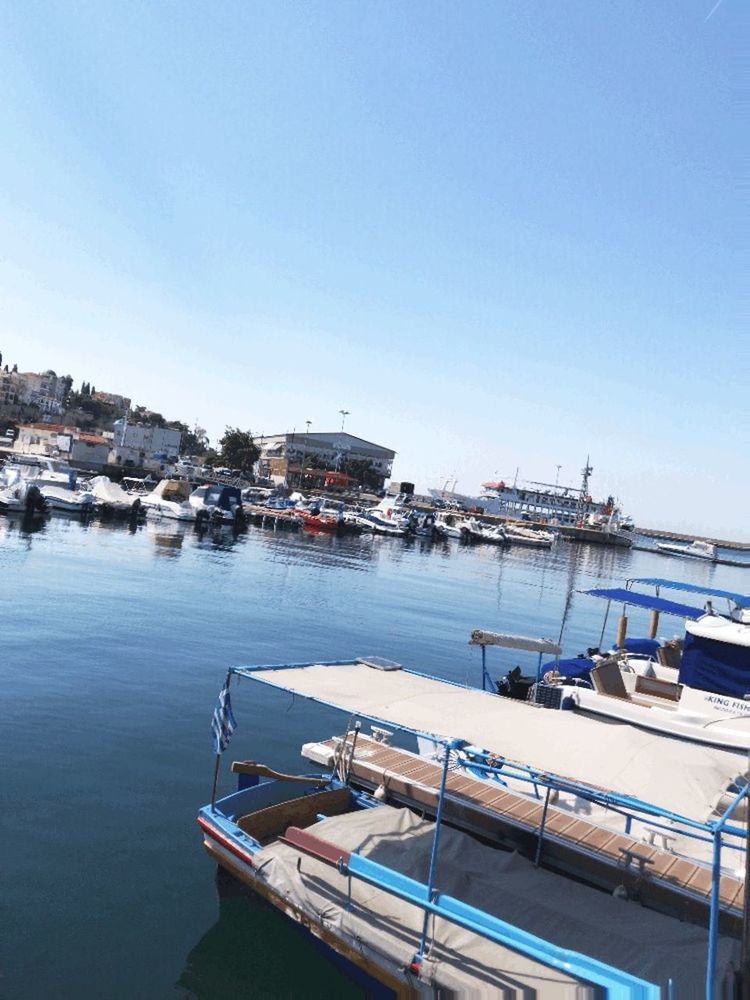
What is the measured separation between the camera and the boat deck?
9.01 meters

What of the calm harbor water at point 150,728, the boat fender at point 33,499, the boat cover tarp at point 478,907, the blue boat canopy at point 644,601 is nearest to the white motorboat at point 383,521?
the boat fender at point 33,499

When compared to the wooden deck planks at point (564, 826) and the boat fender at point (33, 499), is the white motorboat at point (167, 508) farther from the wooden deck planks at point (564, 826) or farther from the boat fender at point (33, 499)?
the wooden deck planks at point (564, 826)

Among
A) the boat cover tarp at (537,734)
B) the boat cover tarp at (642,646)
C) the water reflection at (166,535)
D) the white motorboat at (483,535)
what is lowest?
the water reflection at (166,535)

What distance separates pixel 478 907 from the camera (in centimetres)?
853

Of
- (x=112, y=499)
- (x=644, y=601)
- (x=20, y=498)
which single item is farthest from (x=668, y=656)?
(x=112, y=499)

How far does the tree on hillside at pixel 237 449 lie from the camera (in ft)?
455

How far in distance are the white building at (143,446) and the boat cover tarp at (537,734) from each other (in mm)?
114731

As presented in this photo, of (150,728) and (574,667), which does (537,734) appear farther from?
(574,667)

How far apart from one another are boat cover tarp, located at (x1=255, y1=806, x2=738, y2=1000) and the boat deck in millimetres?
443

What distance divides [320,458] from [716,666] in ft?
483

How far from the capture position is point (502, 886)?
29.3ft

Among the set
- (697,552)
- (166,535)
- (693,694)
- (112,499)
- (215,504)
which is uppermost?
(697,552)

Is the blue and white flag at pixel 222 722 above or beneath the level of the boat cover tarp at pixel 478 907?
above

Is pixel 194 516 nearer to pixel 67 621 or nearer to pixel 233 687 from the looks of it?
pixel 67 621
